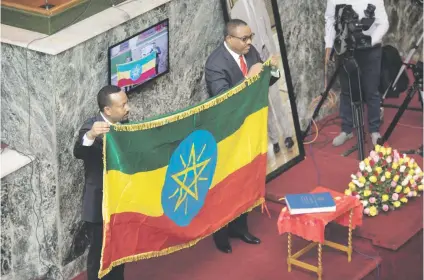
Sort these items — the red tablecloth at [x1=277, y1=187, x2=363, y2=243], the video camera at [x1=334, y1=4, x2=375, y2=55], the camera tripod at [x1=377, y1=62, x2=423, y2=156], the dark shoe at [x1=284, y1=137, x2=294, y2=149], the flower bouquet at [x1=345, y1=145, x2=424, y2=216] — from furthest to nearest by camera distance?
the camera tripod at [x1=377, y1=62, x2=423, y2=156] → the dark shoe at [x1=284, y1=137, x2=294, y2=149] → the video camera at [x1=334, y1=4, x2=375, y2=55] → the flower bouquet at [x1=345, y1=145, x2=424, y2=216] → the red tablecloth at [x1=277, y1=187, x2=363, y2=243]

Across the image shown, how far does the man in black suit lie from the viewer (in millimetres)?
6965

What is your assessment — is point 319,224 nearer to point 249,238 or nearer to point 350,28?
point 249,238

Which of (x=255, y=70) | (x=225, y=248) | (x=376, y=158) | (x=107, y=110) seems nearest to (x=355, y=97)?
(x=376, y=158)

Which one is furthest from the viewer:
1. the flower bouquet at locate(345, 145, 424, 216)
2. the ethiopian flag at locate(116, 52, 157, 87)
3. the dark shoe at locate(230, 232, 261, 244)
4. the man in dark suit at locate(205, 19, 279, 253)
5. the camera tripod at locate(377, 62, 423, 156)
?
the camera tripod at locate(377, 62, 423, 156)

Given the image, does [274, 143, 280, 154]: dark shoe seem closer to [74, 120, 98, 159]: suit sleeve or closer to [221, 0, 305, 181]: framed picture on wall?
[221, 0, 305, 181]: framed picture on wall

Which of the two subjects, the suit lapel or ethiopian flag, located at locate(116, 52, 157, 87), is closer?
ethiopian flag, located at locate(116, 52, 157, 87)

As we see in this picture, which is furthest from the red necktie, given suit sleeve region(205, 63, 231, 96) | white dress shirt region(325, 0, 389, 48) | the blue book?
white dress shirt region(325, 0, 389, 48)

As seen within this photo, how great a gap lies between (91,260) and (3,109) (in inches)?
45.2

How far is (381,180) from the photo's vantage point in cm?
843

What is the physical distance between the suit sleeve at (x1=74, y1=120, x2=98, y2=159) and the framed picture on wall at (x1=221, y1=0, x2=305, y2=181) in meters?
2.09

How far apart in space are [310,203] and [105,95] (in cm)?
162

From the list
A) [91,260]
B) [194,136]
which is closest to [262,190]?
[194,136]

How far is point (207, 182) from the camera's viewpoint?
765cm

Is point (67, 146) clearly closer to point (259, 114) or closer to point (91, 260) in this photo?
point (91, 260)
